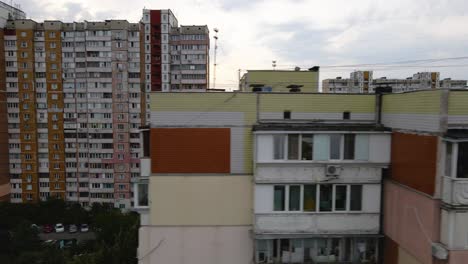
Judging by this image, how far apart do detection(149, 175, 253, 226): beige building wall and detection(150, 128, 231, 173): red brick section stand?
1.47 feet

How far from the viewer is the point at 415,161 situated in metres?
8.70

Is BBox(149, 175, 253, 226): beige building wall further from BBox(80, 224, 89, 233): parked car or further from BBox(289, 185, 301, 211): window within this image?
BBox(80, 224, 89, 233): parked car

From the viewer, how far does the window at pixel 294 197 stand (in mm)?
10312

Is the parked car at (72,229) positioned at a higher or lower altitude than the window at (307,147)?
lower

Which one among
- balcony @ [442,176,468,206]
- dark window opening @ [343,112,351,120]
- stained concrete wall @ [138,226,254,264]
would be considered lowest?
stained concrete wall @ [138,226,254,264]

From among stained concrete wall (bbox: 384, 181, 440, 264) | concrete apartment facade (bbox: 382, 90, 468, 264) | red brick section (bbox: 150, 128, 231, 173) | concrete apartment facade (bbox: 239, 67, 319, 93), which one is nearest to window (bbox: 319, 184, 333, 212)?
stained concrete wall (bbox: 384, 181, 440, 264)

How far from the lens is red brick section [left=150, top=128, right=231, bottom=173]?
10508mm

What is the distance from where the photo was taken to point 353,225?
10.4 meters

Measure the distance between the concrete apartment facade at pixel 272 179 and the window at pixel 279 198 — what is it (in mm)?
33

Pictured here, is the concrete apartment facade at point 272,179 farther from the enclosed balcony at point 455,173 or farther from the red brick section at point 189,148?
the enclosed balcony at point 455,173

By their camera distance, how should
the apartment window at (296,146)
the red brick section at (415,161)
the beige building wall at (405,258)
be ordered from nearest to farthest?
the red brick section at (415,161)
the beige building wall at (405,258)
the apartment window at (296,146)

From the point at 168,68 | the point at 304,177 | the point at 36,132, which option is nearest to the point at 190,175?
the point at 304,177

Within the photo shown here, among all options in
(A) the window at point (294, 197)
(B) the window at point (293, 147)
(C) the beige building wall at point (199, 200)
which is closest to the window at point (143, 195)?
(C) the beige building wall at point (199, 200)

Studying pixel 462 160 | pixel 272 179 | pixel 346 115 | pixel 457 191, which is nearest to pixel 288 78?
pixel 346 115
